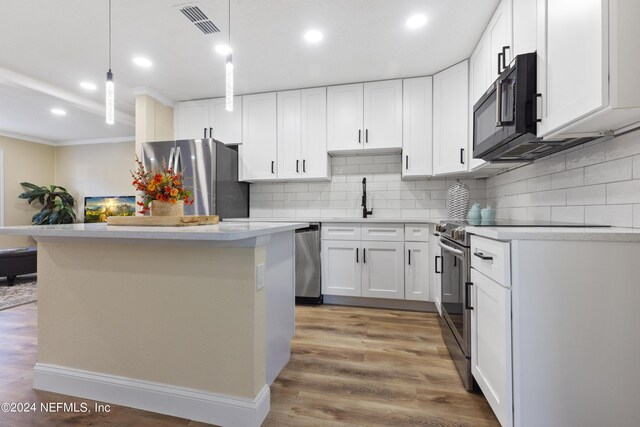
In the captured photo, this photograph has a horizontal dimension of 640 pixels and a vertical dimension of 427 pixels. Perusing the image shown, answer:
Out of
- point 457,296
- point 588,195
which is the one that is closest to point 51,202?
point 457,296

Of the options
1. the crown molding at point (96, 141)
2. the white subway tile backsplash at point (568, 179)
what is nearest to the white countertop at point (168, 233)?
the white subway tile backsplash at point (568, 179)

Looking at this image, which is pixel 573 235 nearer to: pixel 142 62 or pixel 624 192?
pixel 624 192

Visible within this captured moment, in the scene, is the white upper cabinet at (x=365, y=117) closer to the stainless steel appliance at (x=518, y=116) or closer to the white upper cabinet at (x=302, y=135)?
the white upper cabinet at (x=302, y=135)

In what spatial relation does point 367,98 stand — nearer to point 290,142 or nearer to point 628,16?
point 290,142

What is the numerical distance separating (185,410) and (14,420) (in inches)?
32.7

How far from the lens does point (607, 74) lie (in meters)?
1.10

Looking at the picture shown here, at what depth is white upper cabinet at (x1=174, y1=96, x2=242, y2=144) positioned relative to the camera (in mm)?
3818

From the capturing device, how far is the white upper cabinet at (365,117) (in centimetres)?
337

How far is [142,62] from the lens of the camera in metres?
3.00

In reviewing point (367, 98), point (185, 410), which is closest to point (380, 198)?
point (367, 98)

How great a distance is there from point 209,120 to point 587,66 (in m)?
3.74

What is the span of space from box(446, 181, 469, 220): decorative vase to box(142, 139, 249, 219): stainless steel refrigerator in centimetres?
253

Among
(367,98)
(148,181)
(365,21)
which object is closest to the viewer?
(148,181)

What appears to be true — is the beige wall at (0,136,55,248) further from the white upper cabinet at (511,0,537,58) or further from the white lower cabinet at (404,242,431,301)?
the white upper cabinet at (511,0,537,58)
